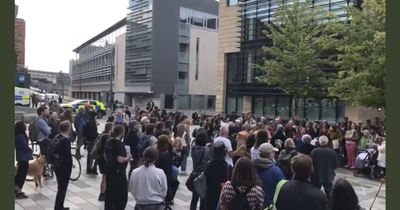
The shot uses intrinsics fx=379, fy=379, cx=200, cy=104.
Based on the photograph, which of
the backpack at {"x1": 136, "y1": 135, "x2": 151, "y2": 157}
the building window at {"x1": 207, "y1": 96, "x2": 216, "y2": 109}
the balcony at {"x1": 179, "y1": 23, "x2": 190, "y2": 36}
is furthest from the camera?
the building window at {"x1": 207, "y1": 96, "x2": 216, "y2": 109}

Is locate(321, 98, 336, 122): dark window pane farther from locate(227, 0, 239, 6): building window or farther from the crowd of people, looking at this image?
the crowd of people

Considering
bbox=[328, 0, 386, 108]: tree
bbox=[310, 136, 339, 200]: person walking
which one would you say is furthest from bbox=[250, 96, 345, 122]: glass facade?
bbox=[310, 136, 339, 200]: person walking

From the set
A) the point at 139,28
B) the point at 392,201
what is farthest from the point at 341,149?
the point at 139,28

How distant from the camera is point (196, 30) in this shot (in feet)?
197

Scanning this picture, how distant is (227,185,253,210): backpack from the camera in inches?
158

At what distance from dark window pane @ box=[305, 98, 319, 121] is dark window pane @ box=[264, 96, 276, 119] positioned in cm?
338

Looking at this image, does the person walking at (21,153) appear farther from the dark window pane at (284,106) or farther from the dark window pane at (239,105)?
the dark window pane at (239,105)

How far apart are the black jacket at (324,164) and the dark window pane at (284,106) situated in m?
22.0

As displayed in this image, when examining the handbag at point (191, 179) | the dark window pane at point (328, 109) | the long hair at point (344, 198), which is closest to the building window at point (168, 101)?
the dark window pane at point (328, 109)

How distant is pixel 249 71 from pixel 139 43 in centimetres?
2992

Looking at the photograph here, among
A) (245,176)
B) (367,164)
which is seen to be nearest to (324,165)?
(245,176)

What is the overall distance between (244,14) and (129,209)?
89.6ft

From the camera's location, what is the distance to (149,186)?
4621mm

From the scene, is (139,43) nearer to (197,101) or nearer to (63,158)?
(197,101)
